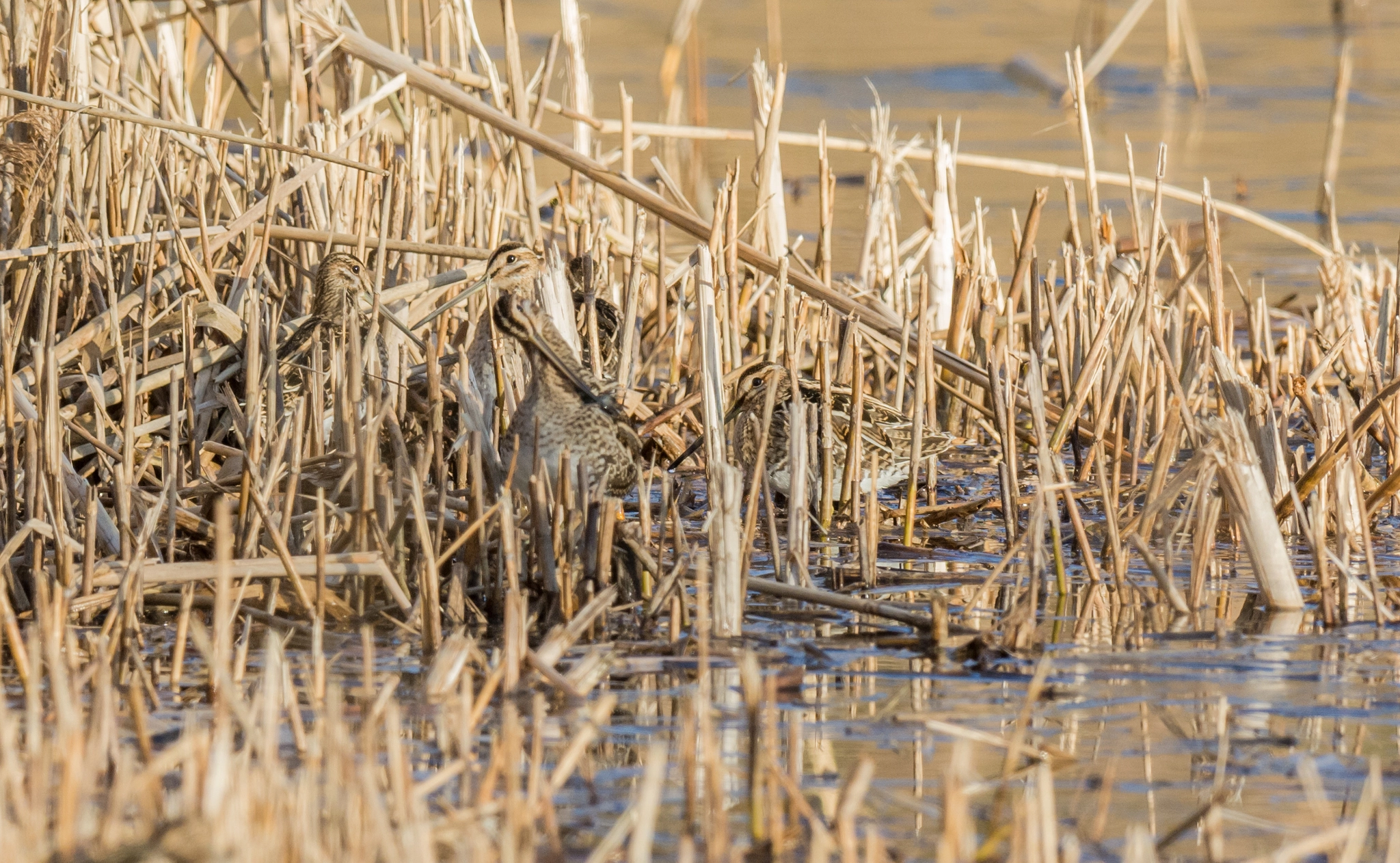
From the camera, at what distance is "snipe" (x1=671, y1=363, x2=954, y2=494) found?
20.8ft

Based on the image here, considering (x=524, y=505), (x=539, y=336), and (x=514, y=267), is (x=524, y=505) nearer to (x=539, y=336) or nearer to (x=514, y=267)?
(x=539, y=336)

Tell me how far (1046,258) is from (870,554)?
6.51 meters

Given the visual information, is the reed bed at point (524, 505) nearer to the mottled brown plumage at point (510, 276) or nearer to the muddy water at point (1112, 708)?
the muddy water at point (1112, 708)

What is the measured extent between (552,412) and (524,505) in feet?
1.04

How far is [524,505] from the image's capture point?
214 inches

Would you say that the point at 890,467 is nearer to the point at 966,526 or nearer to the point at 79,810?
the point at 966,526

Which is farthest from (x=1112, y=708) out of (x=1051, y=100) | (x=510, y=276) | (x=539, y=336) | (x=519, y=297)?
(x=1051, y=100)

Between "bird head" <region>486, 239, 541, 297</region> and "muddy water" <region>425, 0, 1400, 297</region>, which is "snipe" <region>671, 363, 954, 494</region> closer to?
"bird head" <region>486, 239, 541, 297</region>

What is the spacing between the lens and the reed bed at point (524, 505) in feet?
11.0

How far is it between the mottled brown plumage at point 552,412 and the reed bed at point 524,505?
15 cm

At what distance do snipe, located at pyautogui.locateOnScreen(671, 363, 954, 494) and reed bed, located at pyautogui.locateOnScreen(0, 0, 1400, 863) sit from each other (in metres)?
0.09

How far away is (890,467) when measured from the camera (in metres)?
6.62

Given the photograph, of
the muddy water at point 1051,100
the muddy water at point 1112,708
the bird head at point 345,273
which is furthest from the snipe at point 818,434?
the muddy water at point 1051,100

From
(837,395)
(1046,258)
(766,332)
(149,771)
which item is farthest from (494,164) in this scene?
(149,771)
